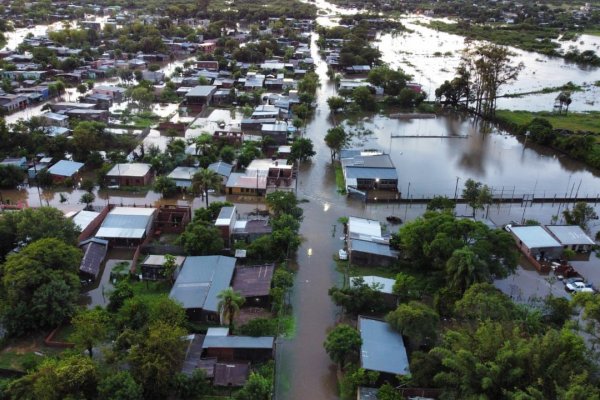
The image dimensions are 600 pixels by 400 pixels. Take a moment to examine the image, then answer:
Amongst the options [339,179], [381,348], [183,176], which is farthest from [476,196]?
[183,176]

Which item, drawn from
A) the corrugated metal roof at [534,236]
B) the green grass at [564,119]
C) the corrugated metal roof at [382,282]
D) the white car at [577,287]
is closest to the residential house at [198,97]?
the green grass at [564,119]

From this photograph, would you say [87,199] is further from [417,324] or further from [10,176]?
[417,324]

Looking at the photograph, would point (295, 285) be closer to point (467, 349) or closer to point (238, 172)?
point (467, 349)

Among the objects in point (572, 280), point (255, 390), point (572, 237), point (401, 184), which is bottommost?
point (572, 280)

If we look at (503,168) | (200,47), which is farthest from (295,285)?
(200,47)

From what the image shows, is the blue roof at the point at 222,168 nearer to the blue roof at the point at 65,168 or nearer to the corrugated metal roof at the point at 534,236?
the blue roof at the point at 65,168

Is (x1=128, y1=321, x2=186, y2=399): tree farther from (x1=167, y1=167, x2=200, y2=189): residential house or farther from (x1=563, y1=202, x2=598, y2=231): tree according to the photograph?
(x1=563, y1=202, x2=598, y2=231): tree

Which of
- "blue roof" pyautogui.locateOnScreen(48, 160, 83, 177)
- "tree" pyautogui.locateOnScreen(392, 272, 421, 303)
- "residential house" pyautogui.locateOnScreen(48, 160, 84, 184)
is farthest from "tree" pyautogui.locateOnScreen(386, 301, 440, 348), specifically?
"blue roof" pyautogui.locateOnScreen(48, 160, 83, 177)
